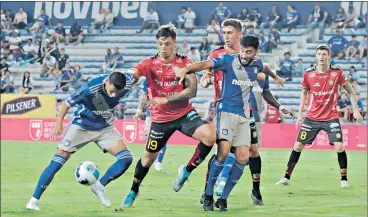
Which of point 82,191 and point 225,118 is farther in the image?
point 82,191

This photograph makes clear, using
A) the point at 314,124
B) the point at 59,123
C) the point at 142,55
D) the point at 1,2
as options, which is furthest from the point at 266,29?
the point at 59,123

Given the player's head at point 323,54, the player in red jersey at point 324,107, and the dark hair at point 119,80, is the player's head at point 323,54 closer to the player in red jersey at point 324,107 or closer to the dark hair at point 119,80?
the player in red jersey at point 324,107

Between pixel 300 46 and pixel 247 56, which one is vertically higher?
pixel 247 56

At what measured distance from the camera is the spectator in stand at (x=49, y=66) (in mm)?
36750

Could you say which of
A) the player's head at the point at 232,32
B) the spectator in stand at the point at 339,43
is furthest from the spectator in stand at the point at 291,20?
the player's head at the point at 232,32

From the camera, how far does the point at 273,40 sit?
35125 millimetres

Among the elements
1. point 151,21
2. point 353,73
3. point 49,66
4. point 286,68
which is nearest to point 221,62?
point 353,73

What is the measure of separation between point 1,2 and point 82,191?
26638mm

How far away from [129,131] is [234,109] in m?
18.2

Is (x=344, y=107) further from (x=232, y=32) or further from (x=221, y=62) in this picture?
(x=221, y=62)

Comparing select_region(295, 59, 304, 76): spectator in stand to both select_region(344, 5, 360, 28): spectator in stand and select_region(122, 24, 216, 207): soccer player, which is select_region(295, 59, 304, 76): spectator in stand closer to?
select_region(344, 5, 360, 28): spectator in stand

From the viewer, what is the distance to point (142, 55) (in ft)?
123

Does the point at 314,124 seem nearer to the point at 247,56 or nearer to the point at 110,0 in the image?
A: the point at 247,56

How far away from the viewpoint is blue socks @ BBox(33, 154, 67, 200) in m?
11.6
